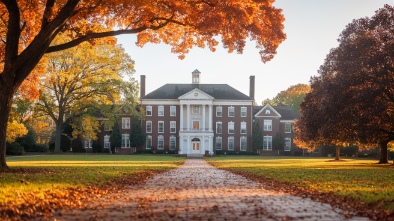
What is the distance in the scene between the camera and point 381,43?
97.0ft

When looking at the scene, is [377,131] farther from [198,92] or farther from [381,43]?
[198,92]

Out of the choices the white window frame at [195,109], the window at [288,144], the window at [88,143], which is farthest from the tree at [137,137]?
the window at [288,144]

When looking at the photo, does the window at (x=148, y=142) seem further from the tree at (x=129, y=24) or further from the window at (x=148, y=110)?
the tree at (x=129, y=24)

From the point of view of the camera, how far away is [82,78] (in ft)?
168

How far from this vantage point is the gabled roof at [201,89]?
71.0m

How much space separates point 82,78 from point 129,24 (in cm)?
3445

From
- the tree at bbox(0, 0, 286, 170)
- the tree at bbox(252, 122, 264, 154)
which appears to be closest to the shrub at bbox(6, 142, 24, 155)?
the tree at bbox(252, 122, 264, 154)

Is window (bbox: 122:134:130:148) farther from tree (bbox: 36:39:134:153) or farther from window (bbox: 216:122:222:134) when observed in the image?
tree (bbox: 36:39:134:153)

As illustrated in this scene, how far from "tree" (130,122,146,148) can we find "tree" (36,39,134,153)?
15429mm

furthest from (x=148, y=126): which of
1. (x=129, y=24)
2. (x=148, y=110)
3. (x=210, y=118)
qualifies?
(x=129, y=24)

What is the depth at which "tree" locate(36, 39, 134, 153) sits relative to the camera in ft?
164

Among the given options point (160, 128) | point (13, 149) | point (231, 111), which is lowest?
point (13, 149)

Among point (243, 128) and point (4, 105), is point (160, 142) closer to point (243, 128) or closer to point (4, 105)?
point (243, 128)

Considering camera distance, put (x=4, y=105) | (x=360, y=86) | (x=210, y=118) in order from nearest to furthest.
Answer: (x=4, y=105)
(x=360, y=86)
(x=210, y=118)
